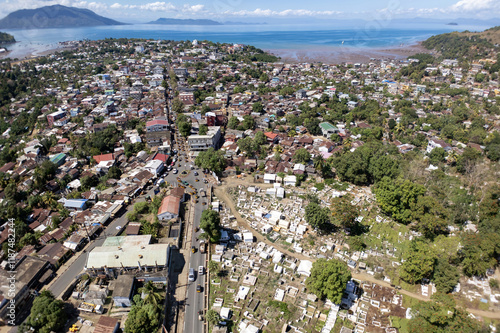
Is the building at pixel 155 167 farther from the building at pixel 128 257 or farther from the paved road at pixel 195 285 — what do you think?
the building at pixel 128 257

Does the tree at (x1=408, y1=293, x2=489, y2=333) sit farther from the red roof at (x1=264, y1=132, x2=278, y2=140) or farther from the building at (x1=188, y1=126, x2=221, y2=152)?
the building at (x1=188, y1=126, x2=221, y2=152)

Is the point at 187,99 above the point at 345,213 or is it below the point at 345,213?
above

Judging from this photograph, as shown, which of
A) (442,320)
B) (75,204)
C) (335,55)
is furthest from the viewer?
(335,55)

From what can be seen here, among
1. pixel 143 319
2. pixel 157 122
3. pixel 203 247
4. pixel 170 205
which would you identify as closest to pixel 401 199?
pixel 203 247

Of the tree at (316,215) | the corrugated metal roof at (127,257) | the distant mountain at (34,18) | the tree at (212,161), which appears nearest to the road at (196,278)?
the tree at (212,161)

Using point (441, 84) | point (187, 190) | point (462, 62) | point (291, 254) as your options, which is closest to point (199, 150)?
point (187, 190)

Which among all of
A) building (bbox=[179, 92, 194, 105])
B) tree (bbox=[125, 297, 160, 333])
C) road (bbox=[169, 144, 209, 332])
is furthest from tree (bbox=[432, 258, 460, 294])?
building (bbox=[179, 92, 194, 105])

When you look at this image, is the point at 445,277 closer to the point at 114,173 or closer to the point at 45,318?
the point at 45,318
